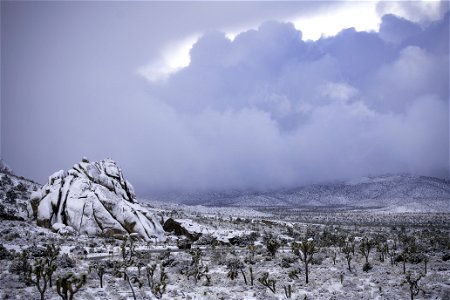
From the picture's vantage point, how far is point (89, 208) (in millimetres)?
42188

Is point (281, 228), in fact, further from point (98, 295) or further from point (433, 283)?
point (98, 295)

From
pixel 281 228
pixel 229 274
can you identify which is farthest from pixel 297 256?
pixel 281 228

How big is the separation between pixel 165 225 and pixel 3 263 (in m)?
27.7

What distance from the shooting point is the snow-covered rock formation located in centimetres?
4150

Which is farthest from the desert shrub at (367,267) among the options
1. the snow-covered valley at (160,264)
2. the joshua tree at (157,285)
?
the joshua tree at (157,285)

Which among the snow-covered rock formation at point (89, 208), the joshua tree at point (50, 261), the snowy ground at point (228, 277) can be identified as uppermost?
the snow-covered rock formation at point (89, 208)

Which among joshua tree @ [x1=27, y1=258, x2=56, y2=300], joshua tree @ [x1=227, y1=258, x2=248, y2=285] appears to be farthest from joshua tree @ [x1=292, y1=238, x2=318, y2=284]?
joshua tree @ [x1=27, y1=258, x2=56, y2=300]

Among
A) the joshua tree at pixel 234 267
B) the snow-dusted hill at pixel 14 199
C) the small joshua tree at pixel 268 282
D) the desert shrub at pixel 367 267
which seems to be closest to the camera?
the small joshua tree at pixel 268 282

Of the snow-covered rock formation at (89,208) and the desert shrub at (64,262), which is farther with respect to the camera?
the snow-covered rock formation at (89,208)

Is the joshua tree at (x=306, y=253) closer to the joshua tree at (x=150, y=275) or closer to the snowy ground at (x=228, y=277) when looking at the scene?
the snowy ground at (x=228, y=277)

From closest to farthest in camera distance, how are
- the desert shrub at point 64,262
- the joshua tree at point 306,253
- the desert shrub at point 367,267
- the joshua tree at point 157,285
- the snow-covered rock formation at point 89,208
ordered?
1. the joshua tree at point 157,285
2. the joshua tree at point 306,253
3. the desert shrub at point 64,262
4. the desert shrub at point 367,267
5. the snow-covered rock formation at point 89,208

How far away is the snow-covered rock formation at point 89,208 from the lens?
41.5 m

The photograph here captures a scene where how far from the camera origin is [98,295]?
66.6 feet

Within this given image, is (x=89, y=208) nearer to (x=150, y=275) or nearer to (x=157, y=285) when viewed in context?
(x=150, y=275)
